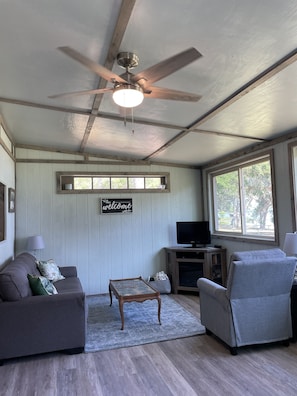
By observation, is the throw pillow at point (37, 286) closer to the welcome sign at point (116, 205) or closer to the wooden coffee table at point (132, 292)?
the wooden coffee table at point (132, 292)

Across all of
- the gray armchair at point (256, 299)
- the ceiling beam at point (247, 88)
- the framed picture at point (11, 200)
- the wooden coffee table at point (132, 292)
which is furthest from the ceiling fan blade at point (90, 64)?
the framed picture at point (11, 200)

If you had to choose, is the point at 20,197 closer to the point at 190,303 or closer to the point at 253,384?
the point at 190,303

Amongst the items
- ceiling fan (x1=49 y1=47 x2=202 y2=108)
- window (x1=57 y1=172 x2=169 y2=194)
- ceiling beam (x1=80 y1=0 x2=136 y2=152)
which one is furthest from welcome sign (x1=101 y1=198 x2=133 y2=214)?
ceiling fan (x1=49 y1=47 x2=202 y2=108)

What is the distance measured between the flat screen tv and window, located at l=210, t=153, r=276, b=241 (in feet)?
1.28

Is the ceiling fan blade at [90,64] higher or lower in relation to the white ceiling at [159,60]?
lower

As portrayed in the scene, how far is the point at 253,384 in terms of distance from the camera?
2.47 meters

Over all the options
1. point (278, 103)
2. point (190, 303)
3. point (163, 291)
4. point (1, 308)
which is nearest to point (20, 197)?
point (1, 308)

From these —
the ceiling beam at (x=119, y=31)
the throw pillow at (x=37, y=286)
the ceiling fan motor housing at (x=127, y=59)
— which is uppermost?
the ceiling beam at (x=119, y=31)

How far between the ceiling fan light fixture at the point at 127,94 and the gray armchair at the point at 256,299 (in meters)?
1.84

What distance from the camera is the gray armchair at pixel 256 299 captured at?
293 cm

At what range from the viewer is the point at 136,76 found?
212 centimetres

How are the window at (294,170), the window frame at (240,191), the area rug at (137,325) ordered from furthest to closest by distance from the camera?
the window frame at (240,191)
the window at (294,170)
the area rug at (137,325)

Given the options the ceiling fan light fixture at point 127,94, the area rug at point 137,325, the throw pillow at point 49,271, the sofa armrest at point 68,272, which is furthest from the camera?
the sofa armrest at point 68,272

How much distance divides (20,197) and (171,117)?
3364mm
